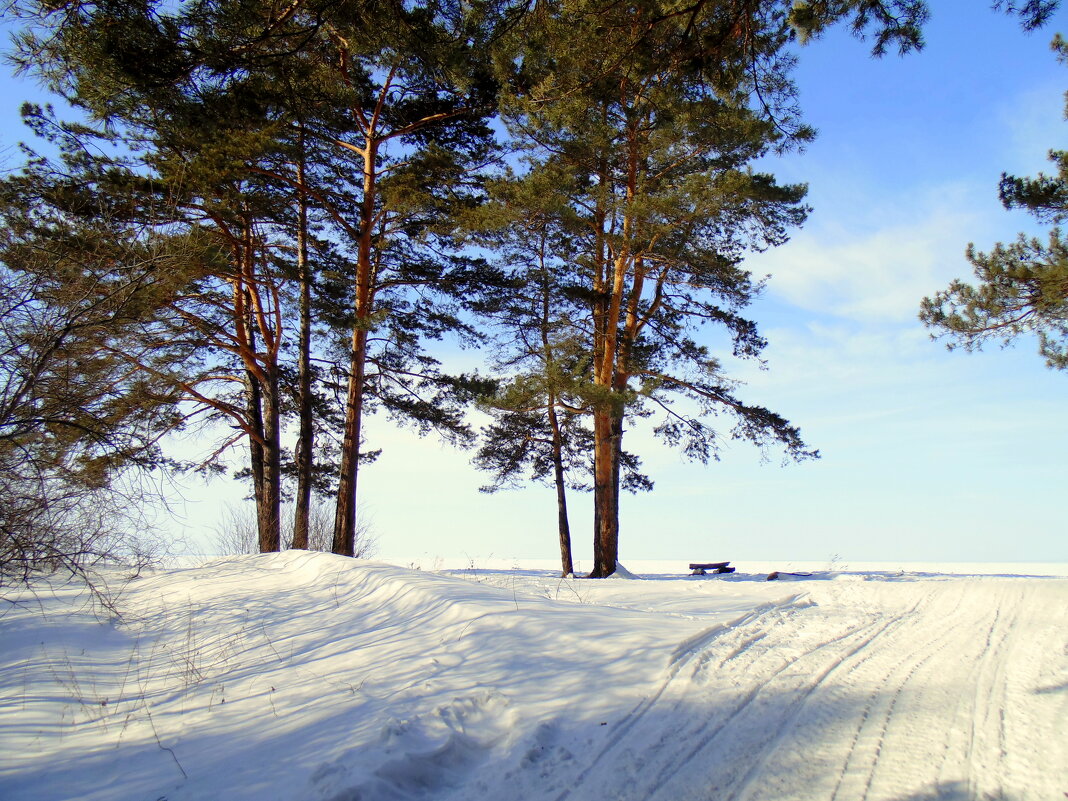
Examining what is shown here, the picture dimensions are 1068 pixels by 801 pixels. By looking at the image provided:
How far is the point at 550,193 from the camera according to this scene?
40.6 ft

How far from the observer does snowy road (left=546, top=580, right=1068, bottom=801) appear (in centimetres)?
295

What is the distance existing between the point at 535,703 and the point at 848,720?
1.67 meters

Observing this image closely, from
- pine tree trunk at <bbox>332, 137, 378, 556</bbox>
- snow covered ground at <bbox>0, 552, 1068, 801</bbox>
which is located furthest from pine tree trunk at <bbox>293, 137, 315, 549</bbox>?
snow covered ground at <bbox>0, 552, 1068, 801</bbox>

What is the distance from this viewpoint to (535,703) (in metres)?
3.65

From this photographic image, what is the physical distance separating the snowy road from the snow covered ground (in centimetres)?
2

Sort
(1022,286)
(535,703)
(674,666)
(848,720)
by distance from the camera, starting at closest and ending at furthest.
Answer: (848,720)
(535,703)
(674,666)
(1022,286)

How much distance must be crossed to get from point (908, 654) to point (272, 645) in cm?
482

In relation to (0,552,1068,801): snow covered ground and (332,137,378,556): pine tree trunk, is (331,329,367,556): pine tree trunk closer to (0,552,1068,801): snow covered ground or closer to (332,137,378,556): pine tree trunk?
(332,137,378,556): pine tree trunk

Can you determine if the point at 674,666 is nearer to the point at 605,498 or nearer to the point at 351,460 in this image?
the point at 351,460

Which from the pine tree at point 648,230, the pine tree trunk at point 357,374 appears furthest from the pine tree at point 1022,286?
the pine tree trunk at point 357,374

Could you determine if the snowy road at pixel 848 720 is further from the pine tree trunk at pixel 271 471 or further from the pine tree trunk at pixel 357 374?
the pine tree trunk at pixel 271 471

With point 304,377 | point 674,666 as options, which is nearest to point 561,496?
point 304,377

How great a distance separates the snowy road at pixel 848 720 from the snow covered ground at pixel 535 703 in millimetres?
15

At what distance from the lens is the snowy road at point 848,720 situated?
2.95m
